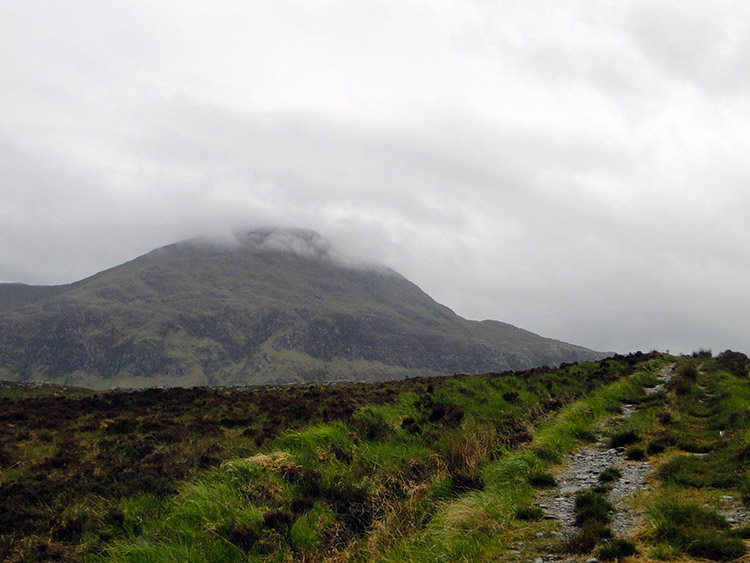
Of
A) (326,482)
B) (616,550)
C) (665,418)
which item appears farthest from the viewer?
(665,418)

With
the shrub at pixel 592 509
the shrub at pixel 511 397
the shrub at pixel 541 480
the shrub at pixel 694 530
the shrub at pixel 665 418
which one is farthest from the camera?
the shrub at pixel 511 397

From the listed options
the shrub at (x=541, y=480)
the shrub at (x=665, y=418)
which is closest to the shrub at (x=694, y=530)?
the shrub at (x=541, y=480)

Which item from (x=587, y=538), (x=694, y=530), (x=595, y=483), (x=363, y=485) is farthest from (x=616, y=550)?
(x=363, y=485)

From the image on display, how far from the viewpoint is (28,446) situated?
700 inches

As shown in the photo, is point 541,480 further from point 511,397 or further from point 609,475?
point 511,397

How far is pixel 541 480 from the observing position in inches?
470

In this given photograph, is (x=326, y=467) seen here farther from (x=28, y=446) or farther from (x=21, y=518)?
(x=28, y=446)

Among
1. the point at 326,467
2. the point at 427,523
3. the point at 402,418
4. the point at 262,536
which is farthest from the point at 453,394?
the point at 262,536

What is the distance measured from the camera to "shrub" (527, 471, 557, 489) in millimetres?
11812

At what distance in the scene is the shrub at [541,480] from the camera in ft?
38.8

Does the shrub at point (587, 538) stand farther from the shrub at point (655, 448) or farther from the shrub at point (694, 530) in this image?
the shrub at point (655, 448)

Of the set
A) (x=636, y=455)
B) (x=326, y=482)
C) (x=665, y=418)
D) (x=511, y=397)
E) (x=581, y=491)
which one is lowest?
(x=326, y=482)

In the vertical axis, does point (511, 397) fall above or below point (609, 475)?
above

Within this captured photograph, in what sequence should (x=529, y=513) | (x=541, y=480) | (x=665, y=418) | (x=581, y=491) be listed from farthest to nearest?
(x=665, y=418)
(x=541, y=480)
(x=581, y=491)
(x=529, y=513)
